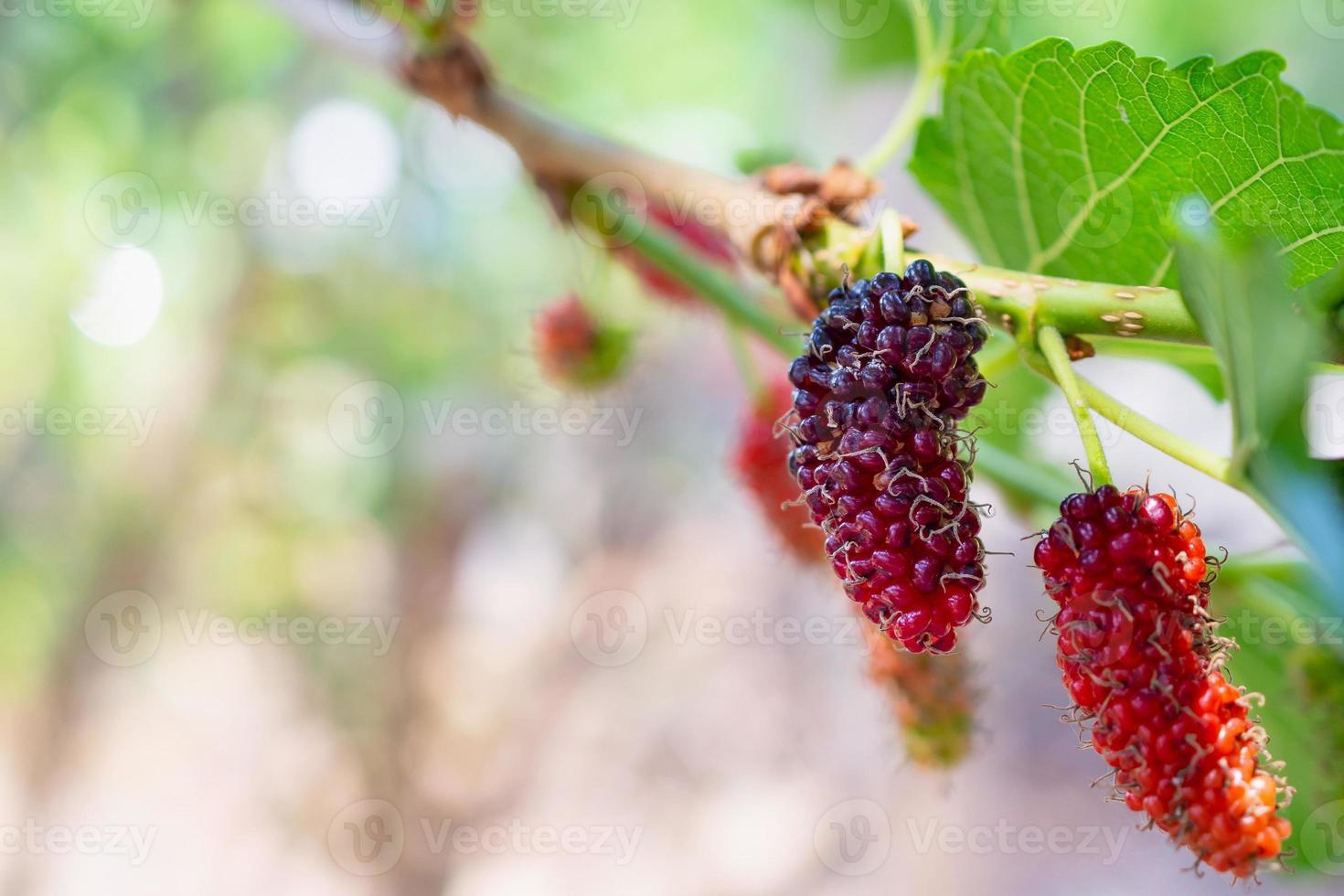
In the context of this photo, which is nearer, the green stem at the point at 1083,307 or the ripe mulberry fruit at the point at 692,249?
the green stem at the point at 1083,307

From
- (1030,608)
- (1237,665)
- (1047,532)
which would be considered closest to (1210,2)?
(1237,665)

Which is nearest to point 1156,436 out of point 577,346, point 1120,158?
point 1120,158

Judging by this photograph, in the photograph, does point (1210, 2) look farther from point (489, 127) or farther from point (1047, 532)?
point (1047, 532)

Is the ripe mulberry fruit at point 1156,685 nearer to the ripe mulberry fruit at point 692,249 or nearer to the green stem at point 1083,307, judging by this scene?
the green stem at point 1083,307

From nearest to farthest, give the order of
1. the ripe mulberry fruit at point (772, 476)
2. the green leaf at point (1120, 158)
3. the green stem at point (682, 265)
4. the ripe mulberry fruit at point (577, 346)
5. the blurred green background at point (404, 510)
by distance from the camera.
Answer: the green leaf at point (1120, 158) < the green stem at point (682, 265) < the ripe mulberry fruit at point (772, 476) < the ripe mulberry fruit at point (577, 346) < the blurred green background at point (404, 510)

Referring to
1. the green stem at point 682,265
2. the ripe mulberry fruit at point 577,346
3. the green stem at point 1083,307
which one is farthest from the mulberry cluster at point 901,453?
the ripe mulberry fruit at point 577,346

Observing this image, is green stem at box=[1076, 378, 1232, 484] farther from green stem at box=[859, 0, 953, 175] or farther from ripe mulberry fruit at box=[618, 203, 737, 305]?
ripe mulberry fruit at box=[618, 203, 737, 305]

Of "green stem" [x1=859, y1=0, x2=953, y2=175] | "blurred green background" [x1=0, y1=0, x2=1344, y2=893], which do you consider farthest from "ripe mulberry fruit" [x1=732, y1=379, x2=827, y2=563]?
"blurred green background" [x1=0, y1=0, x2=1344, y2=893]
